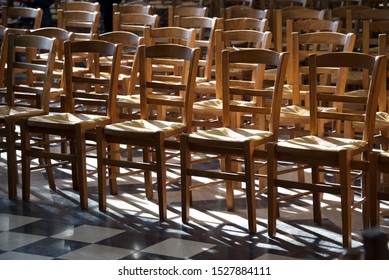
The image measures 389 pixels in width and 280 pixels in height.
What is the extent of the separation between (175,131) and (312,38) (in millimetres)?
1260

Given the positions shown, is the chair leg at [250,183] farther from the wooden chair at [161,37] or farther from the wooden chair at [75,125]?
the wooden chair at [161,37]

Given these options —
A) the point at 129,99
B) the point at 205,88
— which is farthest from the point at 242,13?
the point at 129,99

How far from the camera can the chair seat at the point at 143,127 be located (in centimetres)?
519

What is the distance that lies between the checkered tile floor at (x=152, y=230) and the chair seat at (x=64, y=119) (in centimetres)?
51

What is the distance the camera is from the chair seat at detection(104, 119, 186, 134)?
17.0 ft

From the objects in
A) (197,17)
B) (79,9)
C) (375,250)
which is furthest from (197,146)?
(79,9)

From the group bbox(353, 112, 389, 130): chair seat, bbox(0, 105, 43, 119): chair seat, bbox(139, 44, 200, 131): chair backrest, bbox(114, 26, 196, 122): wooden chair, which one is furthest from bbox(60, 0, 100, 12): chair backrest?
bbox(353, 112, 389, 130): chair seat

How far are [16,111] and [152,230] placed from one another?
5.16 ft

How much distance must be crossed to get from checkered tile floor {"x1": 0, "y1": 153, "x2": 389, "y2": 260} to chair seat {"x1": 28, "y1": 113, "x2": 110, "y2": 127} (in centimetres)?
51

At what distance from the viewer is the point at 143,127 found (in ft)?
17.5

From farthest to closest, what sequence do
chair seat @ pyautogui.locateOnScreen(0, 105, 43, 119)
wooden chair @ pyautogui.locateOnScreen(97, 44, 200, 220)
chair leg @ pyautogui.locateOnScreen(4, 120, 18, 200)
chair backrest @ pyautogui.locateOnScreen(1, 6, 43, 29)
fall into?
1. chair backrest @ pyautogui.locateOnScreen(1, 6, 43, 29)
2. chair seat @ pyautogui.locateOnScreen(0, 105, 43, 119)
3. chair leg @ pyautogui.locateOnScreen(4, 120, 18, 200)
4. wooden chair @ pyautogui.locateOnScreen(97, 44, 200, 220)

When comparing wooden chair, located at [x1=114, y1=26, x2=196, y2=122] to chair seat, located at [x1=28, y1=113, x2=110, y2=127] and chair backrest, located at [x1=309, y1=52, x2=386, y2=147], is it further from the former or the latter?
chair backrest, located at [x1=309, y1=52, x2=386, y2=147]

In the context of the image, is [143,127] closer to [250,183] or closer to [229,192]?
[229,192]
